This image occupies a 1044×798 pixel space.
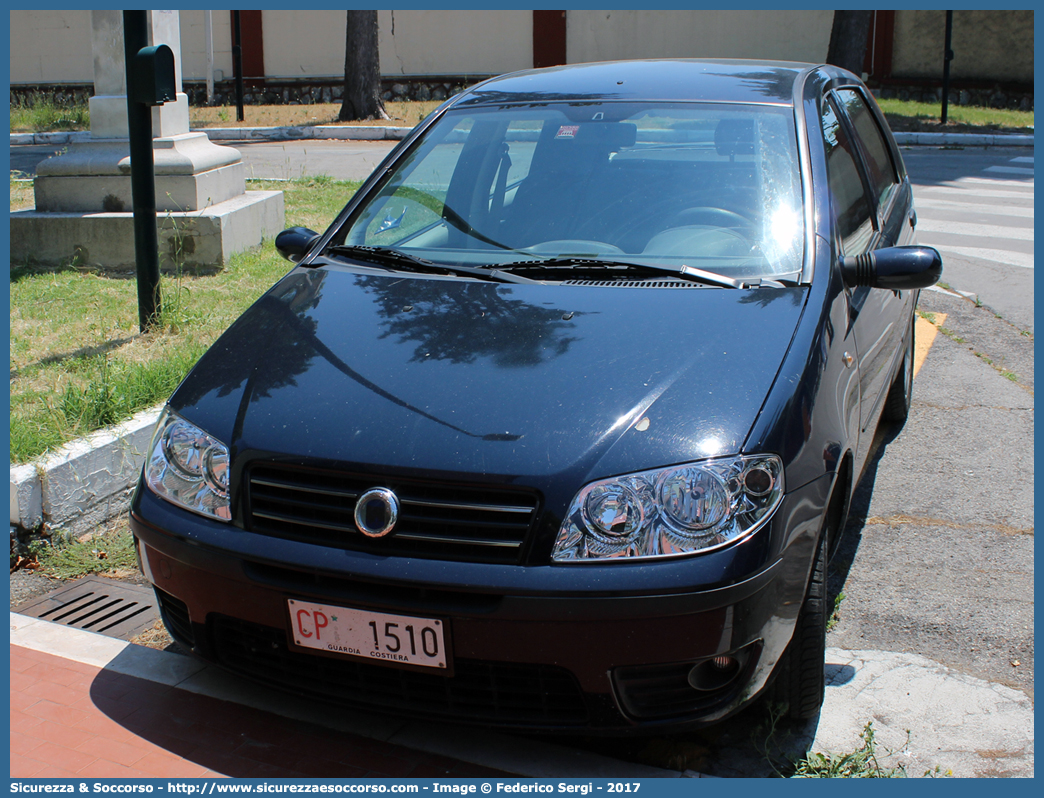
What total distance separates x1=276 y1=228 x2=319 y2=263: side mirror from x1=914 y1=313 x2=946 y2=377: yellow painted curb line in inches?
144

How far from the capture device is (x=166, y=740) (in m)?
2.63

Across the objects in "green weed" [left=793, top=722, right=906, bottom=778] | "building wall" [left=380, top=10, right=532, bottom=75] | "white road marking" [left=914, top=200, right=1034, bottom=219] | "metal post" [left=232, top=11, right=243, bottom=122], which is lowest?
"green weed" [left=793, top=722, right=906, bottom=778]

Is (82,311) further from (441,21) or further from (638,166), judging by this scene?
(441,21)

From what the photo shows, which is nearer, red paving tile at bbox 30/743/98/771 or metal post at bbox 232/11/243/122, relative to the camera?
red paving tile at bbox 30/743/98/771

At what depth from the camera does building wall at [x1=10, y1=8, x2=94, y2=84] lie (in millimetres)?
24594

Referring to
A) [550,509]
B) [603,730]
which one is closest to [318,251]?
[550,509]

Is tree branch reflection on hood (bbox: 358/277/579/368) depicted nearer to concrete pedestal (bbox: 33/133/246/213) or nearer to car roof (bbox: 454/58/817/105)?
car roof (bbox: 454/58/817/105)

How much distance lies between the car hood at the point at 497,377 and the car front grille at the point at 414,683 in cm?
45

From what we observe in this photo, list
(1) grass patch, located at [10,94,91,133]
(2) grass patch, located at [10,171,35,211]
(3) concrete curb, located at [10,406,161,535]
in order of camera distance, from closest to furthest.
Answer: (3) concrete curb, located at [10,406,161,535], (2) grass patch, located at [10,171,35,211], (1) grass patch, located at [10,94,91,133]

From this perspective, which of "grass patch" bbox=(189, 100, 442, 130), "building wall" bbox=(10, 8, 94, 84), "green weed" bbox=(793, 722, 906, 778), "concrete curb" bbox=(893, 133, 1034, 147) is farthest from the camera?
"building wall" bbox=(10, 8, 94, 84)

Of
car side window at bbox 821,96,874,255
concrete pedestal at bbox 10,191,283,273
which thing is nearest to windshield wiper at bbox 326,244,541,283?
car side window at bbox 821,96,874,255

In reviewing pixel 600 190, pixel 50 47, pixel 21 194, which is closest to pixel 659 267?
pixel 600 190

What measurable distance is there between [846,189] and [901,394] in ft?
5.50

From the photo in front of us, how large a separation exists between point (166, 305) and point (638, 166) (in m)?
3.10
